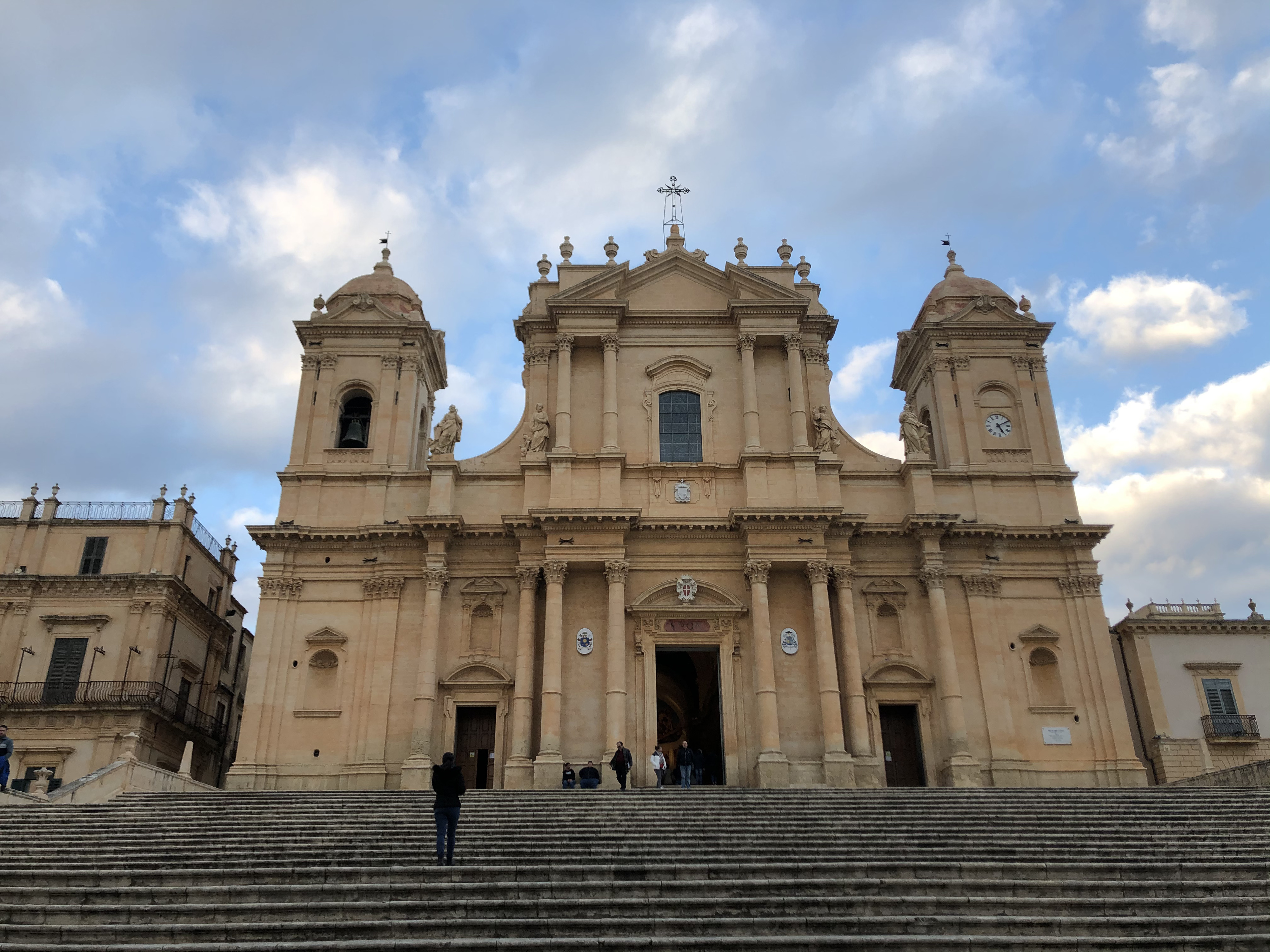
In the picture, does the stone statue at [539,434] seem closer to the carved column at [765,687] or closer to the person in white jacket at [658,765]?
the carved column at [765,687]

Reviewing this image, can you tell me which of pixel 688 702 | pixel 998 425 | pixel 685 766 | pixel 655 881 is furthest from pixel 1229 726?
pixel 655 881

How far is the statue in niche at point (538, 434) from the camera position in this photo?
28094mm

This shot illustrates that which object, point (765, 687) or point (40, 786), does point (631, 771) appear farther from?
point (40, 786)

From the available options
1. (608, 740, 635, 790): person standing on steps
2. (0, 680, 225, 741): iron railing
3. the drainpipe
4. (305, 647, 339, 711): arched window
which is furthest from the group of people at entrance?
the drainpipe

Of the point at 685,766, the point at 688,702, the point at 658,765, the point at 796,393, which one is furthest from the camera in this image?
the point at 688,702

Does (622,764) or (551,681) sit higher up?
(551,681)

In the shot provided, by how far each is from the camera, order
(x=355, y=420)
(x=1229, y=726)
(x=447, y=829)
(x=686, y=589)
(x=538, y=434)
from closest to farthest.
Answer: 1. (x=447, y=829)
2. (x=686, y=589)
3. (x=538, y=434)
4. (x=355, y=420)
5. (x=1229, y=726)

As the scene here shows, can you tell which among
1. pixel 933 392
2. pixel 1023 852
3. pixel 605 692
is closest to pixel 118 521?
pixel 605 692

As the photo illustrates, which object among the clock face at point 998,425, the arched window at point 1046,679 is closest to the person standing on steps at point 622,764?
the arched window at point 1046,679

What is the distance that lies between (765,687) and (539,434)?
921 cm

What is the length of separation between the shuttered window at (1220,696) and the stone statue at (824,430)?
1538 centimetres

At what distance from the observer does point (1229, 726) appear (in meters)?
32.2

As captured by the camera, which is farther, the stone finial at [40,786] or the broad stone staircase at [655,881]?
the stone finial at [40,786]

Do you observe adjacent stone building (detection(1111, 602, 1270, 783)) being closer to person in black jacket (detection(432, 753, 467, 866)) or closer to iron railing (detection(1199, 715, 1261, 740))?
iron railing (detection(1199, 715, 1261, 740))
